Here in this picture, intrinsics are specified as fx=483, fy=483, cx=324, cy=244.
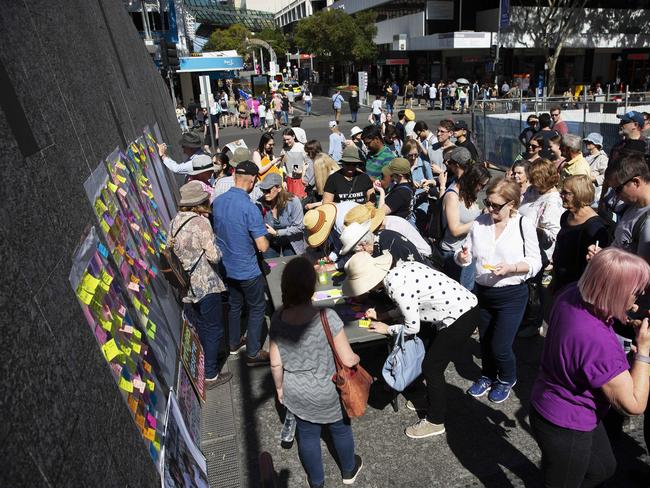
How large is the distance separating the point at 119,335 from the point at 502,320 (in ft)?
9.39

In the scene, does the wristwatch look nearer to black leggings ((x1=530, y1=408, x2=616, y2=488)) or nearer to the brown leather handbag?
black leggings ((x1=530, y1=408, x2=616, y2=488))

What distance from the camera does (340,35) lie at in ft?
138

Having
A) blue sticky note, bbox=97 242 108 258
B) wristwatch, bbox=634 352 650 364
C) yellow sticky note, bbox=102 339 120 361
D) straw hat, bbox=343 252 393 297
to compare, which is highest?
blue sticky note, bbox=97 242 108 258

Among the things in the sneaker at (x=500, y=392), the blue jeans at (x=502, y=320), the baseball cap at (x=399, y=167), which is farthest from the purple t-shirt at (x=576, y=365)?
the baseball cap at (x=399, y=167)

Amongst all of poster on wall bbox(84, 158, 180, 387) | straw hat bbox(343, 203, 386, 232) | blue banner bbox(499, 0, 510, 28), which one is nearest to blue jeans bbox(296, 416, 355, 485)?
poster on wall bbox(84, 158, 180, 387)

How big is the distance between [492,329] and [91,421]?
311 centimetres

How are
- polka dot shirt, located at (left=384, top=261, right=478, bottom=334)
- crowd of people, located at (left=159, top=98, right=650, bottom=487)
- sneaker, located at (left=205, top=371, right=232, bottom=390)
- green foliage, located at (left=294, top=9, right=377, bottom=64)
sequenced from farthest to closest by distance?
green foliage, located at (left=294, top=9, right=377, bottom=64), sneaker, located at (left=205, top=371, right=232, bottom=390), polka dot shirt, located at (left=384, top=261, right=478, bottom=334), crowd of people, located at (left=159, top=98, right=650, bottom=487)

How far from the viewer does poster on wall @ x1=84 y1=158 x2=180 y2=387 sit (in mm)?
3152

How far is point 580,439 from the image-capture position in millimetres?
2486

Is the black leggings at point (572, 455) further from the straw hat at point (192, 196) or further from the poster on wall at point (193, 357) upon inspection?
the straw hat at point (192, 196)

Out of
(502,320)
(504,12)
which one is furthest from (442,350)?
(504,12)

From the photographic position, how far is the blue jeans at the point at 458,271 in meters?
5.17

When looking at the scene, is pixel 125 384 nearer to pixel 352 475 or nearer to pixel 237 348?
pixel 352 475

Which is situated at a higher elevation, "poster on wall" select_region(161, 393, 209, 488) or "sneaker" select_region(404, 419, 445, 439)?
"poster on wall" select_region(161, 393, 209, 488)
